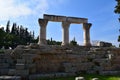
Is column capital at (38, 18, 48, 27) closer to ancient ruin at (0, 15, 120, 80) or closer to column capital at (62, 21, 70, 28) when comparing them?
column capital at (62, 21, 70, 28)

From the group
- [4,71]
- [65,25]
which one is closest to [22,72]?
[4,71]

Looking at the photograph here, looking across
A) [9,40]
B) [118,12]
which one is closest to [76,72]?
[118,12]

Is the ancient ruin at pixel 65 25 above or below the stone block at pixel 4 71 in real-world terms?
above

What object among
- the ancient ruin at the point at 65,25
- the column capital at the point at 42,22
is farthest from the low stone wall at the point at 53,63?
the column capital at the point at 42,22

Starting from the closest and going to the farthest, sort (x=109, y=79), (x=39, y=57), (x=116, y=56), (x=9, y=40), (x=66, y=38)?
(x=109, y=79) → (x=39, y=57) → (x=116, y=56) → (x=66, y=38) → (x=9, y=40)

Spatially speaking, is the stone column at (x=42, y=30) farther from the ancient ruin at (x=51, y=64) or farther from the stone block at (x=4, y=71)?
the stone block at (x=4, y=71)

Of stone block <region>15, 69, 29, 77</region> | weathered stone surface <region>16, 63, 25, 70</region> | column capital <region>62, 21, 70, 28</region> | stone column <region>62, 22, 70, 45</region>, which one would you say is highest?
column capital <region>62, 21, 70, 28</region>

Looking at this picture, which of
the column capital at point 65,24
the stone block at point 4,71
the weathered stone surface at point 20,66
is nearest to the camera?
the weathered stone surface at point 20,66

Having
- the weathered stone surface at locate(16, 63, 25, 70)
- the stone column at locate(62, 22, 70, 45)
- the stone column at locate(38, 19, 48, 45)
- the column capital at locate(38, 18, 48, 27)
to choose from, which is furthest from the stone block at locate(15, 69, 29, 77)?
the stone column at locate(62, 22, 70, 45)

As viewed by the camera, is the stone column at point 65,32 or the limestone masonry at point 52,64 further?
the stone column at point 65,32

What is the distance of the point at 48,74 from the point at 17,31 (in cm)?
6671

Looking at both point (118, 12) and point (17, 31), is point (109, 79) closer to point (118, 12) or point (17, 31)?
point (118, 12)

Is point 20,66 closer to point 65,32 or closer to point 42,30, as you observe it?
point 42,30

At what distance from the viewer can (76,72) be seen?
551 inches
